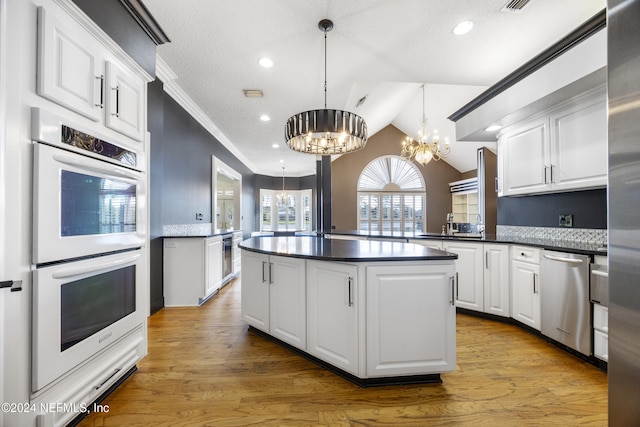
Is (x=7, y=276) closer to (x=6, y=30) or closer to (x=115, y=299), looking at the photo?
(x=115, y=299)

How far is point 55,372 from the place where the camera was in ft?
4.22

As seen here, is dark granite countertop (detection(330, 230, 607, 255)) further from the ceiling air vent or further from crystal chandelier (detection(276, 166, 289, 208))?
crystal chandelier (detection(276, 166, 289, 208))

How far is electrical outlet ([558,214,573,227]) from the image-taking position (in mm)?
2930

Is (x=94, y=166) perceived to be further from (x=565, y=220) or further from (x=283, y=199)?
(x=283, y=199)

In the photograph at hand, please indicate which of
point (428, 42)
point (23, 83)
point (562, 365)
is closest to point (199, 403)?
point (23, 83)

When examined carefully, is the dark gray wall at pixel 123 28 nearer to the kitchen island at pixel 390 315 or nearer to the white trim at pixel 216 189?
the kitchen island at pixel 390 315

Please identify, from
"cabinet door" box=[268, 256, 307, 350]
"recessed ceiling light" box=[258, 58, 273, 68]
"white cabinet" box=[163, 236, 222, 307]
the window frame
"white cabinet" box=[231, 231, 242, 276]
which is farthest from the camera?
the window frame

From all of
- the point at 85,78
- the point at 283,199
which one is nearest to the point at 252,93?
the point at 85,78

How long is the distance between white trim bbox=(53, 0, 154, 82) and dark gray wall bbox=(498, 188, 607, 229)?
410 centimetres

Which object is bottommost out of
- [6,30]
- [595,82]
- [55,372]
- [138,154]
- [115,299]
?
[55,372]

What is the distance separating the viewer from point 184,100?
3.80 m

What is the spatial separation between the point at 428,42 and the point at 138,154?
2.61 meters

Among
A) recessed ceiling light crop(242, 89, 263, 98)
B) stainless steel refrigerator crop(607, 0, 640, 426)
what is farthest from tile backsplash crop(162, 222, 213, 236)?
stainless steel refrigerator crop(607, 0, 640, 426)

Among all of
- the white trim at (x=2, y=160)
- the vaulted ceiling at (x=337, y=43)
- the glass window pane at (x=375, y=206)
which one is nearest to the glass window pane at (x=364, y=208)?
the glass window pane at (x=375, y=206)
